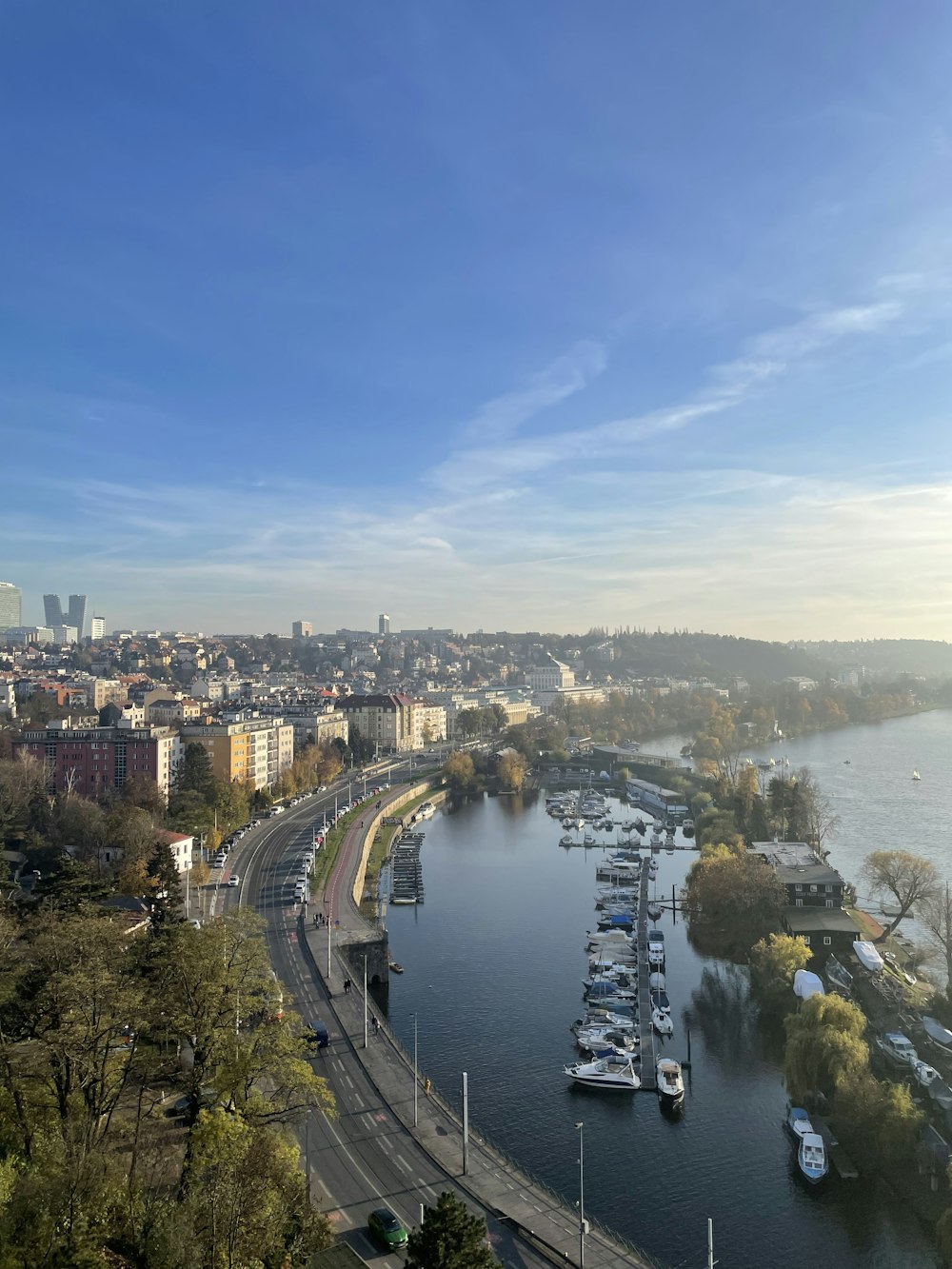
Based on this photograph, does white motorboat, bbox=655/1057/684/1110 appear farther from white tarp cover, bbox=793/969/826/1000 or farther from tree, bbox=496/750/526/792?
tree, bbox=496/750/526/792

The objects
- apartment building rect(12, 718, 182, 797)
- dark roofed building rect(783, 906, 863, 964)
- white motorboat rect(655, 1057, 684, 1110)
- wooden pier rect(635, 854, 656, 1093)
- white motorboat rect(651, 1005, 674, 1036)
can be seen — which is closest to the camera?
white motorboat rect(655, 1057, 684, 1110)

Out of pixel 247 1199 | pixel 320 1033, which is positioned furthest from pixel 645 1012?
pixel 247 1199

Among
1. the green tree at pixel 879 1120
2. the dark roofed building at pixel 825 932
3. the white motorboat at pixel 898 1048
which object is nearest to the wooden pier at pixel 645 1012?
the green tree at pixel 879 1120

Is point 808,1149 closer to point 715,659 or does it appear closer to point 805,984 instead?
point 805,984

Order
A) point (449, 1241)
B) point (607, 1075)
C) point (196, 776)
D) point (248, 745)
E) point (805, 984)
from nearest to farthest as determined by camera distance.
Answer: point (449, 1241)
point (607, 1075)
point (805, 984)
point (196, 776)
point (248, 745)

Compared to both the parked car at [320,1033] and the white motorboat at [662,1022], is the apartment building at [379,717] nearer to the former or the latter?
the white motorboat at [662,1022]

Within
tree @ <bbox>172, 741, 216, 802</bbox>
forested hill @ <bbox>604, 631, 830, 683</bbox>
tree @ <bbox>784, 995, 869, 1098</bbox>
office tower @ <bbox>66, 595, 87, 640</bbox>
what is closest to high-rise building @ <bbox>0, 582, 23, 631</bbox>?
office tower @ <bbox>66, 595, 87, 640</bbox>

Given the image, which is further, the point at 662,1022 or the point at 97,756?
the point at 97,756
